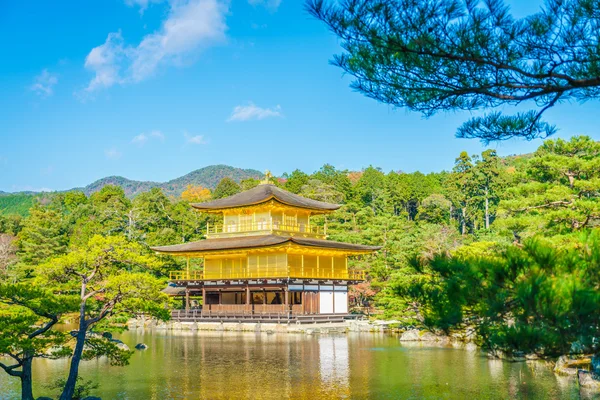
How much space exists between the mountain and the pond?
421ft

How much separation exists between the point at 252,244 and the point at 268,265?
1.48 m

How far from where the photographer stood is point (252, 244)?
1152 inches

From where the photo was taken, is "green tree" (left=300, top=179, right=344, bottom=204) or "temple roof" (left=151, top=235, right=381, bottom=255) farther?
"green tree" (left=300, top=179, right=344, bottom=204)

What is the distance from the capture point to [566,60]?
5.81m

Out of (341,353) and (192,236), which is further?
(192,236)

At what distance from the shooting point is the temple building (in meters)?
28.8

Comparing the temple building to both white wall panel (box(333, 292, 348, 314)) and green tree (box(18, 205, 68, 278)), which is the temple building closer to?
white wall panel (box(333, 292, 348, 314))

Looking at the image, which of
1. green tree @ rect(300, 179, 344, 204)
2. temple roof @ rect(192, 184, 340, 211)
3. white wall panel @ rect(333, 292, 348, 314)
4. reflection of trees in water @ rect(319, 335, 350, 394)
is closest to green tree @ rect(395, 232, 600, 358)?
reflection of trees in water @ rect(319, 335, 350, 394)

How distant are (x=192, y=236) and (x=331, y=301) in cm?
2041

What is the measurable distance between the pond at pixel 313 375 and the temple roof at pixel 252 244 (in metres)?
8.84

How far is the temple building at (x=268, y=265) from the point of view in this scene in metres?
Result: 28.8

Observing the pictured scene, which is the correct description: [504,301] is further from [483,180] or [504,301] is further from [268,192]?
[483,180]

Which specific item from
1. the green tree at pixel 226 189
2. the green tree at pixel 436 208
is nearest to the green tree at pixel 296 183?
the green tree at pixel 226 189

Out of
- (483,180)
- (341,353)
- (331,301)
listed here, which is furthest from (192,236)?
(341,353)
